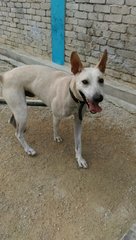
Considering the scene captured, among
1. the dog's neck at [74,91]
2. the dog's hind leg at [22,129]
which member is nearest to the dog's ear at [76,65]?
the dog's neck at [74,91]

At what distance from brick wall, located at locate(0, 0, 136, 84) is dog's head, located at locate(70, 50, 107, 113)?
1823 millimetres

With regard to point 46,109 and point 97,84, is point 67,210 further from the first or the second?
point 46,109

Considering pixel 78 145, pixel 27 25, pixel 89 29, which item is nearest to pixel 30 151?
pixel 78 145

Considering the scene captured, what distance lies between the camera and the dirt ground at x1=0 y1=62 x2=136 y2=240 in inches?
106

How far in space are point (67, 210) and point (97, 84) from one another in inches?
54.1

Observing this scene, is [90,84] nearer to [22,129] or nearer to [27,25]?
[22,129]

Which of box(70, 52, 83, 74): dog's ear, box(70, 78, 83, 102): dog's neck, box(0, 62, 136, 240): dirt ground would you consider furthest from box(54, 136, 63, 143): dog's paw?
box(70, 52, 83, 74): dog's ear

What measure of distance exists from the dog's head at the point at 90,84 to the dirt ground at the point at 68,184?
3.38ft

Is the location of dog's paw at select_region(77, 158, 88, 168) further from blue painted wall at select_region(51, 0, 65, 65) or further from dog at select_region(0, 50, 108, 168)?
blue painted wall at select_region(51, 0, 65, 65)

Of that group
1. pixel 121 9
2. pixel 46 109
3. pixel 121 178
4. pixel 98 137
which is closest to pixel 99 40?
pixel 121 9

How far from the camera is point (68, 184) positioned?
10.5ft

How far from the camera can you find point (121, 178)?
3285 millimetres

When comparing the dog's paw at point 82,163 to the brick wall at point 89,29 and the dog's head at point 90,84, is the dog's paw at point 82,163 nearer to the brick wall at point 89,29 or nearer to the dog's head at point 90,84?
the dog's head at point 90,84

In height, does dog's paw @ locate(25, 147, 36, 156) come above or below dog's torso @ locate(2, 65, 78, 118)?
below
